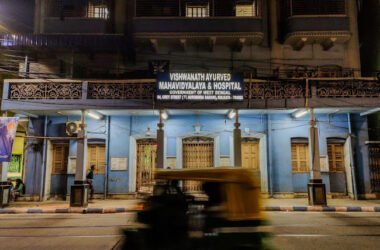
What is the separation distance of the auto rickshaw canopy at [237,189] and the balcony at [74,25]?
16.0 m

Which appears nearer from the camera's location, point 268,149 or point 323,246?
point 323,246

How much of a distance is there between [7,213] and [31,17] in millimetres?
13786

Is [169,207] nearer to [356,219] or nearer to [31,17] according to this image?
[356,219]

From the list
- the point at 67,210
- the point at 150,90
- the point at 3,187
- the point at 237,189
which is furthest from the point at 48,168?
the point at 237,189

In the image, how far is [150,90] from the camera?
1620 centimetres

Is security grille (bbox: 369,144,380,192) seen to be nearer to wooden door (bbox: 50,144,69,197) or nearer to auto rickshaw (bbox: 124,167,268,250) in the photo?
auto rickshaw (bbox: 124,167,268,250)

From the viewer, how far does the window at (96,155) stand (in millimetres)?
18781

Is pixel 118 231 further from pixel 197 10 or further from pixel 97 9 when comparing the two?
pixel 97 9

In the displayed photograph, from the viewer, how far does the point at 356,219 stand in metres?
12.0

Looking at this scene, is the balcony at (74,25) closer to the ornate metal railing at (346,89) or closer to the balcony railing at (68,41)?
the balcony railing at (68,41)

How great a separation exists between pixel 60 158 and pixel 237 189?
16.3 metres

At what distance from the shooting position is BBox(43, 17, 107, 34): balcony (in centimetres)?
1898

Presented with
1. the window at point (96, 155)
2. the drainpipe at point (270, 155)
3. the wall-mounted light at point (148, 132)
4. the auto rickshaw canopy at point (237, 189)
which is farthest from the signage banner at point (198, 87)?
the auto rickshaw canopy at point (237, 189)

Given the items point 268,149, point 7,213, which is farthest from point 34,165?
point 268,149
